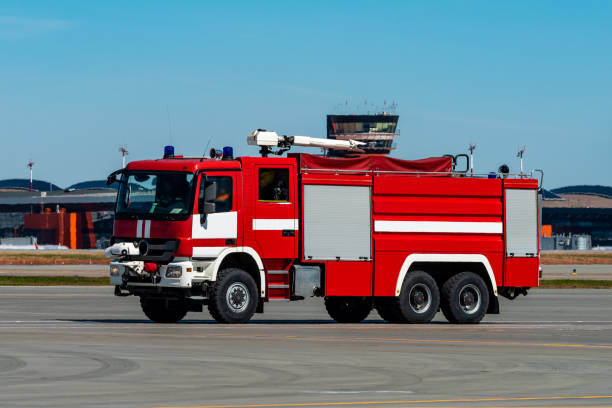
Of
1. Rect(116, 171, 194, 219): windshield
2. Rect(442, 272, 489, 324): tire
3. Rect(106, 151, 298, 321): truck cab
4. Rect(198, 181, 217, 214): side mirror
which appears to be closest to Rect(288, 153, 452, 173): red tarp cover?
Rect(106, 151, 298, 321): truck cab

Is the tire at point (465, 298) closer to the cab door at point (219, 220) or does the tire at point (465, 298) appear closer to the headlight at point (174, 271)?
the cab door at point (219, 220)

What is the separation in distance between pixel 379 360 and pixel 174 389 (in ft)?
15.8

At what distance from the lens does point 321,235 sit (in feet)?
90.2

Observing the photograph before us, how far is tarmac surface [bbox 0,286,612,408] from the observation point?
44.9 feet

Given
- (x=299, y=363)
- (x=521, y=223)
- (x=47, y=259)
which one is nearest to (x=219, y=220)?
(x=521, y=223)

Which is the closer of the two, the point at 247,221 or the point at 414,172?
the point at 247,221

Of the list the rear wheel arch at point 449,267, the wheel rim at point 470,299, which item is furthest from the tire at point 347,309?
the wheel rim at point 470,299

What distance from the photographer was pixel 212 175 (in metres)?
26.2

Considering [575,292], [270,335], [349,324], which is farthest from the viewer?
[575,292]

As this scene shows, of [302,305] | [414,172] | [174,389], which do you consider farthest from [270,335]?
[302,305]

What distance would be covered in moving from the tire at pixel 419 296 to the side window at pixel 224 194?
4.77 metres

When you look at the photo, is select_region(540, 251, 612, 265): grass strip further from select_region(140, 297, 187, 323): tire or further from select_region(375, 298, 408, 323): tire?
select_region(140, 297, 187, 323): tire

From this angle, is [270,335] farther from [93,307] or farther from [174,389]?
[93,307]

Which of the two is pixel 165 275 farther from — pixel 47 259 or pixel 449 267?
pixel 47 259
